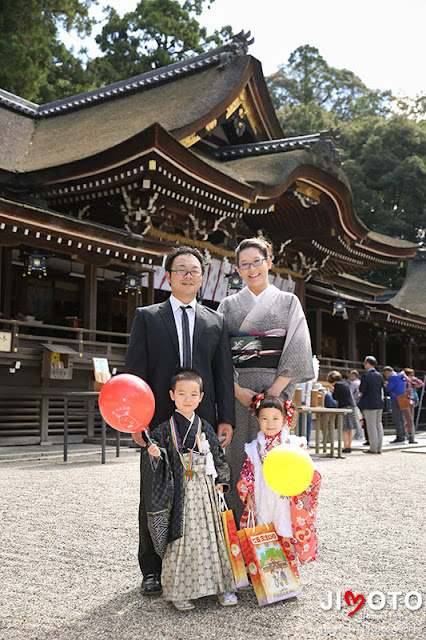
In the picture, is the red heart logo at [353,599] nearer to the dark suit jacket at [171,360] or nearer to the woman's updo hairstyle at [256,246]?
the dark suit jacket at [171,360]

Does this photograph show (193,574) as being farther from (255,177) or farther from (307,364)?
(255,177)

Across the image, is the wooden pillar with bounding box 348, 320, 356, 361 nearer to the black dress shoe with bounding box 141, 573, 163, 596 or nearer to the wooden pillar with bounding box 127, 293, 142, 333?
the wooden pillar with bounding box 127, 293, 142, 333

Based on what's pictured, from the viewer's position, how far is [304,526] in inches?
111

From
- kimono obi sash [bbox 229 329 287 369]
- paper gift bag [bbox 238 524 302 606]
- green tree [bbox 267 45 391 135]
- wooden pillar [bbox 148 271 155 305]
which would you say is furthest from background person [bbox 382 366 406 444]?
green tree [bbox 267 45 391 135]

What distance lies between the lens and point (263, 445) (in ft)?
9.88

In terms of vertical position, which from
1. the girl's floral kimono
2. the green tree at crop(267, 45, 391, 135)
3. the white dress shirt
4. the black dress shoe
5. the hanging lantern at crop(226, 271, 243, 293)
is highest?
the green tree at crop(267, 45, 391, 135)

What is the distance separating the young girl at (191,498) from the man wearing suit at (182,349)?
109 mm

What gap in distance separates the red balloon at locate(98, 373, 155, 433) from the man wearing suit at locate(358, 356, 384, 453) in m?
7.65

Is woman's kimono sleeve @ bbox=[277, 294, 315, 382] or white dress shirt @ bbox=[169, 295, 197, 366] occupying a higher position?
white dress shirt @ bbox=[169, 295, 197, 366]

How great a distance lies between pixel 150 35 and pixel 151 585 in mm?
28783

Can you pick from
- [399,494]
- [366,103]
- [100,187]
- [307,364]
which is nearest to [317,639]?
[307,364]

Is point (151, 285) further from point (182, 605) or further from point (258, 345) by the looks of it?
point (182, 605)

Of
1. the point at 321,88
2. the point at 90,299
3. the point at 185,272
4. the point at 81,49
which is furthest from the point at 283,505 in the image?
the point at 321,88

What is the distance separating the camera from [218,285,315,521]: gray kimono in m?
3.14
